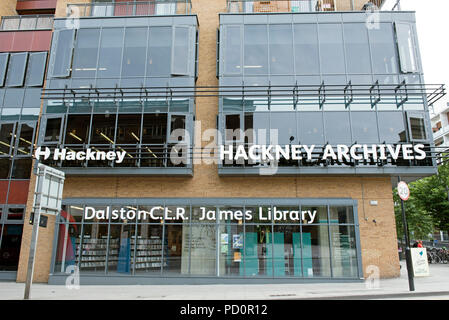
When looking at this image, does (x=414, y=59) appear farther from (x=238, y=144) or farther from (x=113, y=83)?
(x=113, y=83)

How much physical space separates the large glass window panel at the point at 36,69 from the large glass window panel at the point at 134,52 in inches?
189

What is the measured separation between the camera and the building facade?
1556 centimetres

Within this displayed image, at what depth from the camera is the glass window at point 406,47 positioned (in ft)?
55.1

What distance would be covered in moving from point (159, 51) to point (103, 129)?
491 centimetres

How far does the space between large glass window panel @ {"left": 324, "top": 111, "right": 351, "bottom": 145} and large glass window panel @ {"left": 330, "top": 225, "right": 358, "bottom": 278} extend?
4085 mm

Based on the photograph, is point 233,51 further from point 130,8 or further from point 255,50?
point 130,8

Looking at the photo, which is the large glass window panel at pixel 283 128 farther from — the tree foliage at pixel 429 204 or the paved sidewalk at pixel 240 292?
the tree foliage at pixel 429 204

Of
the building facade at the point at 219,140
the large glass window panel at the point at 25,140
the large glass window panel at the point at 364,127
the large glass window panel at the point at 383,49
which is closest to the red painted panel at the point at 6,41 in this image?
the building facade at the point at 219,140

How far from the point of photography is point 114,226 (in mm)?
15922

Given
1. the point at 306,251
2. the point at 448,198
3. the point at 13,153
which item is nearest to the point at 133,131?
the point at 13,153

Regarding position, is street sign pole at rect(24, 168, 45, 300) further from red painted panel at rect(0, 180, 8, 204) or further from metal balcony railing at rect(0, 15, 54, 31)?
metal balcony railing at rect(0, 15, 54, 31)

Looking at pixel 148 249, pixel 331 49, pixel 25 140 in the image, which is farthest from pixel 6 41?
pixel 331 49

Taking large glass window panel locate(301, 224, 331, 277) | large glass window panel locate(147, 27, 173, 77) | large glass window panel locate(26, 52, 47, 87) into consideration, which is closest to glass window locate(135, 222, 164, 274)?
large glass window panel locate(301, 224, 331, 277)

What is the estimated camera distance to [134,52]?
1753 cm
